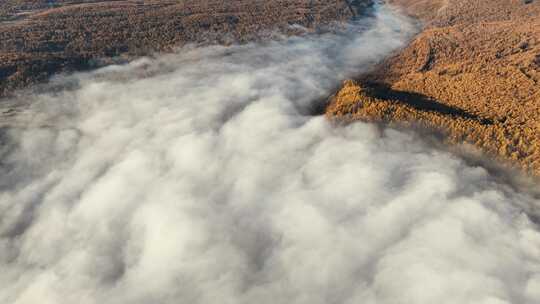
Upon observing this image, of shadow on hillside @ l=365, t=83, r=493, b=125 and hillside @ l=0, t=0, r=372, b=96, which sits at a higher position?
hillside @ l=0, t=0, r=372, b=96

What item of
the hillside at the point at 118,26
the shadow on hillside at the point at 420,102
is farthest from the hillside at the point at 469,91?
the hillside at the point at 118,26

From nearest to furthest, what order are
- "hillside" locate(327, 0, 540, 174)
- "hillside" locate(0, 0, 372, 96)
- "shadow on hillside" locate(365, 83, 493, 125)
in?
"hillside" locate(327, 0, 540, 174) → "shadow on hillside" locate(365, 83, 493, 125) → "hillside" locate(0, 0, 372, 96)

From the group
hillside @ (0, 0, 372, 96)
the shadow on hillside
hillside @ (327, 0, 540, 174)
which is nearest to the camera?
hillside @ (327, 0, 540, 174)

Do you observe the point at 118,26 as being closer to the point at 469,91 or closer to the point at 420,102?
the point at 420,102

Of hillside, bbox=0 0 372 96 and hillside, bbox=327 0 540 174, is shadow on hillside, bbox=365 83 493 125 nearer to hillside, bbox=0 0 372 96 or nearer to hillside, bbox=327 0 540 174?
hillside, bbox=327 0 540 174

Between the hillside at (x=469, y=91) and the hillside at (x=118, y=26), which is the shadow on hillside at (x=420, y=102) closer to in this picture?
the hillside at (x=469, y=91)

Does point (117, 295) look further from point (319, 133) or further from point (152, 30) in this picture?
point (152, 30)

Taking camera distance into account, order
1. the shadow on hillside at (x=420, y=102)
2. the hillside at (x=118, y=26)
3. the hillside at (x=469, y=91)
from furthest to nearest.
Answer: the hillside at (x=118, y=26) < the shadow on hillside at (x=420, y=102) < the hillside at (x=469, y=91)

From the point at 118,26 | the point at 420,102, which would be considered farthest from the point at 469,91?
the point at 118,26

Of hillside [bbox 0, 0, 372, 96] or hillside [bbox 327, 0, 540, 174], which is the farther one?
hillside [bbox 0, 0, 372, 96]

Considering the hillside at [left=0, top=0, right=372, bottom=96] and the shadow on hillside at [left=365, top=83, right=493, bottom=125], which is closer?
the shadow on hillside at [left=365, top=83, right=493, bottom=125]

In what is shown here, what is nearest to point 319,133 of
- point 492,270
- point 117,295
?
point 492,270

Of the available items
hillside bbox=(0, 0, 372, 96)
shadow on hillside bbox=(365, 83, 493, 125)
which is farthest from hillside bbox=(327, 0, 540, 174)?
hillside bbox=(0, 0, 372, 96)
